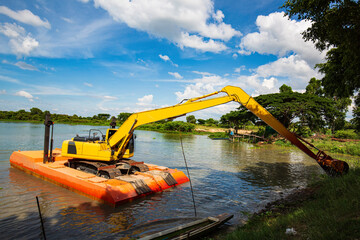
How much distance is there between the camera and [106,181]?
8.35 m

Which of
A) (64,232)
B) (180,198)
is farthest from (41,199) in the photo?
(180,198)

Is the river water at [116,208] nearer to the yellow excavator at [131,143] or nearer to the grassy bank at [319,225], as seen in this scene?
the yellow excavator at [131,143]

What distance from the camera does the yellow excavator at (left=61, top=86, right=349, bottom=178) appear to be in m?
8.52

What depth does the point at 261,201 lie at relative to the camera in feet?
29.4

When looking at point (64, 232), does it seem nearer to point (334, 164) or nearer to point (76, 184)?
point (76, 184)

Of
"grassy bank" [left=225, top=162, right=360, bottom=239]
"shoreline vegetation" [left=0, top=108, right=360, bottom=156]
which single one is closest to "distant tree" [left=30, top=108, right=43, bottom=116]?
"shoreline vegetation" [left=0, top=108, right=360, bottom=156]

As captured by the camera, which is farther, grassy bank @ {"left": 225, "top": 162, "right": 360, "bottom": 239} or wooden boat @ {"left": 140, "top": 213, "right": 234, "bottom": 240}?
wooden boat @ {"left": 140, "top": 213, "right": 234, "bottom": 240}

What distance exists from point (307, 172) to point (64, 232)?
49.6ft

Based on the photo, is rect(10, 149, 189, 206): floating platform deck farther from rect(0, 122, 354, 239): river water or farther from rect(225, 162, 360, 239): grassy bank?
rect(225, 162, 360, 239): grassy bank

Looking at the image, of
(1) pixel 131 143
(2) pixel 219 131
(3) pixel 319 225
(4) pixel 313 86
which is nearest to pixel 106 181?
(1) pixel 131 143

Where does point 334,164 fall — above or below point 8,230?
above

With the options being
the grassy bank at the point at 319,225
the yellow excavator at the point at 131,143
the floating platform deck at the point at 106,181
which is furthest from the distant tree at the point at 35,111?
the grassy bank at the point at 319,225

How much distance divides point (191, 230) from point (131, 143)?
5964mm

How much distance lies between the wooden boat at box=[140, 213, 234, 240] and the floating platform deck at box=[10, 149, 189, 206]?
3.11 meters
